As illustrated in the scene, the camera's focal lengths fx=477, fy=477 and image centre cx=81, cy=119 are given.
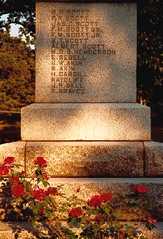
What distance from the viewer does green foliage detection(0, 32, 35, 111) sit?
44219mm

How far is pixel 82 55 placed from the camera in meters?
5.94

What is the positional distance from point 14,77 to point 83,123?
40655 millimetres

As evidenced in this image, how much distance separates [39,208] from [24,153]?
160 centimetres

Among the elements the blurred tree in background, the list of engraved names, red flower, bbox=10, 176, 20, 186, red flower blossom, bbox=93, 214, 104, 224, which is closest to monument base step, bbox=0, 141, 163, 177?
the list of engraved names

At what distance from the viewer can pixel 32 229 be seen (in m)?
4.49

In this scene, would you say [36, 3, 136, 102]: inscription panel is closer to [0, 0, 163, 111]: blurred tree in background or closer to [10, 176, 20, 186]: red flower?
[10, 176, 20, 186]: red flower

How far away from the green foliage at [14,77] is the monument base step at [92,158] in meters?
37.0

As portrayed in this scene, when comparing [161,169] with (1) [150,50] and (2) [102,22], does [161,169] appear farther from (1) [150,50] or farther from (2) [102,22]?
(1) [150,50]

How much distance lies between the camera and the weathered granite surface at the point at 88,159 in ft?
17.8

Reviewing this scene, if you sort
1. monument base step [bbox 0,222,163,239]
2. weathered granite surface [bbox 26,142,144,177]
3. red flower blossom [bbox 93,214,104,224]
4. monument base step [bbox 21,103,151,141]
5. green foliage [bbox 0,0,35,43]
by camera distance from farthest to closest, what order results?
green foliage [bbox 0,0,35,43] < monument base step [bbox 21,103,151,141] < weathered granite surface [bbox 26,142,144,177] < monument base step [bbox 0,222,163,239] < red flower blossom [bbox 93,214,104,224]

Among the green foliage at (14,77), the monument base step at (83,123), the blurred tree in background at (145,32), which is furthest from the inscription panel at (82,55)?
the green foliage at (14,77)

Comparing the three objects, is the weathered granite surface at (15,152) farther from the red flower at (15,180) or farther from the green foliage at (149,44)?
the green foliage at (149,44)

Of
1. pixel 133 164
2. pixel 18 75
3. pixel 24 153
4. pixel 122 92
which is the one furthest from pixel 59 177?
pixel 18 75

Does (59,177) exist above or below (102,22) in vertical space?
below
